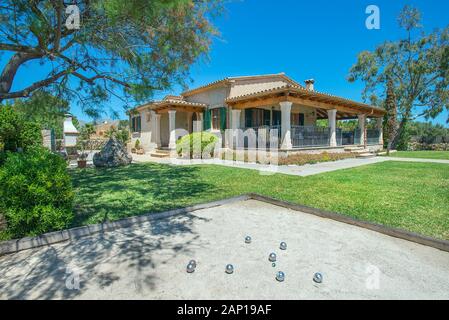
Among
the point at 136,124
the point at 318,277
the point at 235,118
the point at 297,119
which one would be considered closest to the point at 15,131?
the point at 235,118

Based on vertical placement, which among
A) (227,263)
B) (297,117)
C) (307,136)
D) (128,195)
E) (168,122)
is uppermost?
(297,117)

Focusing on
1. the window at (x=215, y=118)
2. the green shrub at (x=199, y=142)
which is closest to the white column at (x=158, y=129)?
the green shrub at (x=199, y=142)

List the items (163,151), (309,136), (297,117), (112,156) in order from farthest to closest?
(297,117), (163,151), (309,136), (112,156)

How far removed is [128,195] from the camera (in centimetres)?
616

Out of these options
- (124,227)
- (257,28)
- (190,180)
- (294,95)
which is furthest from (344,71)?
(124,227)

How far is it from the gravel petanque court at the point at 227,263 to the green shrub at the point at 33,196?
396mm

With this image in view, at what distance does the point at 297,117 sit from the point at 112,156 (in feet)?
46.2

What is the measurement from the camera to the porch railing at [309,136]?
13508 mm

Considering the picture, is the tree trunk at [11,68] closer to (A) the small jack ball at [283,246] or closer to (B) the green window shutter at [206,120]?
(A) the small jack ball at [283,246]

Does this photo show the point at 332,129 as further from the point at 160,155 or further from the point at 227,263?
the point at 227,263

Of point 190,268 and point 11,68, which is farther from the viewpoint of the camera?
point 11,68

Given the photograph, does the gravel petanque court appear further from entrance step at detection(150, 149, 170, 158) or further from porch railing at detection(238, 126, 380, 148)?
entrance step at detection(150, 149, 170, 158)

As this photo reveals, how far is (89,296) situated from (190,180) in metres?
6.03

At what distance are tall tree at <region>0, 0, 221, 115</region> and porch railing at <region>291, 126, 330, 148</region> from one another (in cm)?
928
